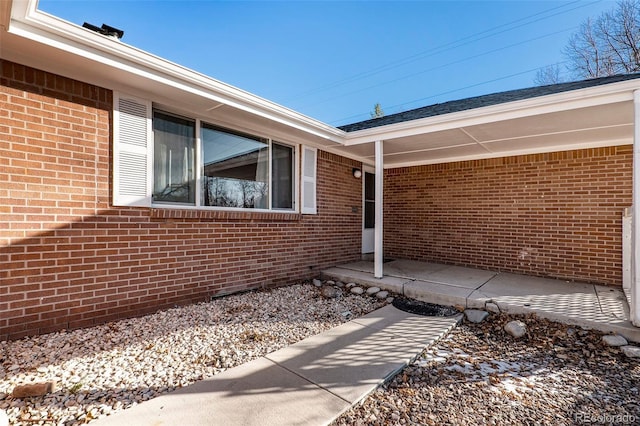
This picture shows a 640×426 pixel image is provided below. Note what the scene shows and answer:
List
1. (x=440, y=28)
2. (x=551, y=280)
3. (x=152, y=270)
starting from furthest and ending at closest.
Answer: (x=440, y=28), (x=551, y=280), (x=152, y=270)

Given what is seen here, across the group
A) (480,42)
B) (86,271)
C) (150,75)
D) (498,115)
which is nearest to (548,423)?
(498,115)

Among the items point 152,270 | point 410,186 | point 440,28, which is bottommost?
point 152,270

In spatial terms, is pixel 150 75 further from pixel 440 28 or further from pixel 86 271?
pixel 440 28

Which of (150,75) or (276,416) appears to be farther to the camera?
(150,75)

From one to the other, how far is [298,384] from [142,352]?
1.56 metres

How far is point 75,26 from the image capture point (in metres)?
2.66

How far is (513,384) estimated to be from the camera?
8.07 ft

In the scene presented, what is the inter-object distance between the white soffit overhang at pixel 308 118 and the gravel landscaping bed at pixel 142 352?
9.02ft

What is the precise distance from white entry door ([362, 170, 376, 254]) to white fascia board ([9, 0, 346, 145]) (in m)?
3.47

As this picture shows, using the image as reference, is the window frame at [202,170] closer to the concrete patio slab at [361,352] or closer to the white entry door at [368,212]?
the white entry door at [368,212]

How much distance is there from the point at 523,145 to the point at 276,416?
20.3ft

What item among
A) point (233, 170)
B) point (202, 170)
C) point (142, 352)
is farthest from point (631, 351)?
point (202, 170)

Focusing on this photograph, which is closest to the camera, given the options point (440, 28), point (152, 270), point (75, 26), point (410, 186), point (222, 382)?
point (222, 382)
